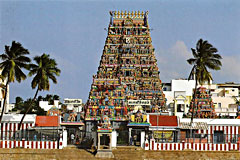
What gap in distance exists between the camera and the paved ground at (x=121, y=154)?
54.6m

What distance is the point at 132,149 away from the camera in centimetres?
5775

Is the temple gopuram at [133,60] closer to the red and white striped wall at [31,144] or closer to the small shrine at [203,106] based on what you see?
the small shrine at [203,106]

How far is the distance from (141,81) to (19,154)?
3436cm

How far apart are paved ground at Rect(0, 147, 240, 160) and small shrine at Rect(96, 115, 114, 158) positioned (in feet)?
2.86

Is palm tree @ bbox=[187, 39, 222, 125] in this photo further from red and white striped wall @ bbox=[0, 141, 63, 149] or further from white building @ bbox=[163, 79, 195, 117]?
white building @ bbox=[163, 79, 195, 117]

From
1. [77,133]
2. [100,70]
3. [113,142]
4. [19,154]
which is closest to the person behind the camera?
[19,154]

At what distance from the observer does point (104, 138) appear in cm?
5888

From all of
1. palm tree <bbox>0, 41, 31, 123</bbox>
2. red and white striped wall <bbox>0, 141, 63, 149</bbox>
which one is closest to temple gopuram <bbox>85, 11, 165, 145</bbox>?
palm tree <bbox>0, 41, 31, 123</bbox>

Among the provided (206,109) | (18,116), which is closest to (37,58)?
(18,116)

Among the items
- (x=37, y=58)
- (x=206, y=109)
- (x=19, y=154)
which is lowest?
(x=19, y=154)

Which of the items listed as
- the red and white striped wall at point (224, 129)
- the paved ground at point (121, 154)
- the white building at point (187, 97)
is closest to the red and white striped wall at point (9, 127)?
the paved ground at point (121, 154)

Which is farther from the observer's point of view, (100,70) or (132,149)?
(100,70)

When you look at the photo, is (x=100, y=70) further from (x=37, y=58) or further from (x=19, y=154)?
(x=19, y=154)

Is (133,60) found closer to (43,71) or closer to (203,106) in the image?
(203,106)
